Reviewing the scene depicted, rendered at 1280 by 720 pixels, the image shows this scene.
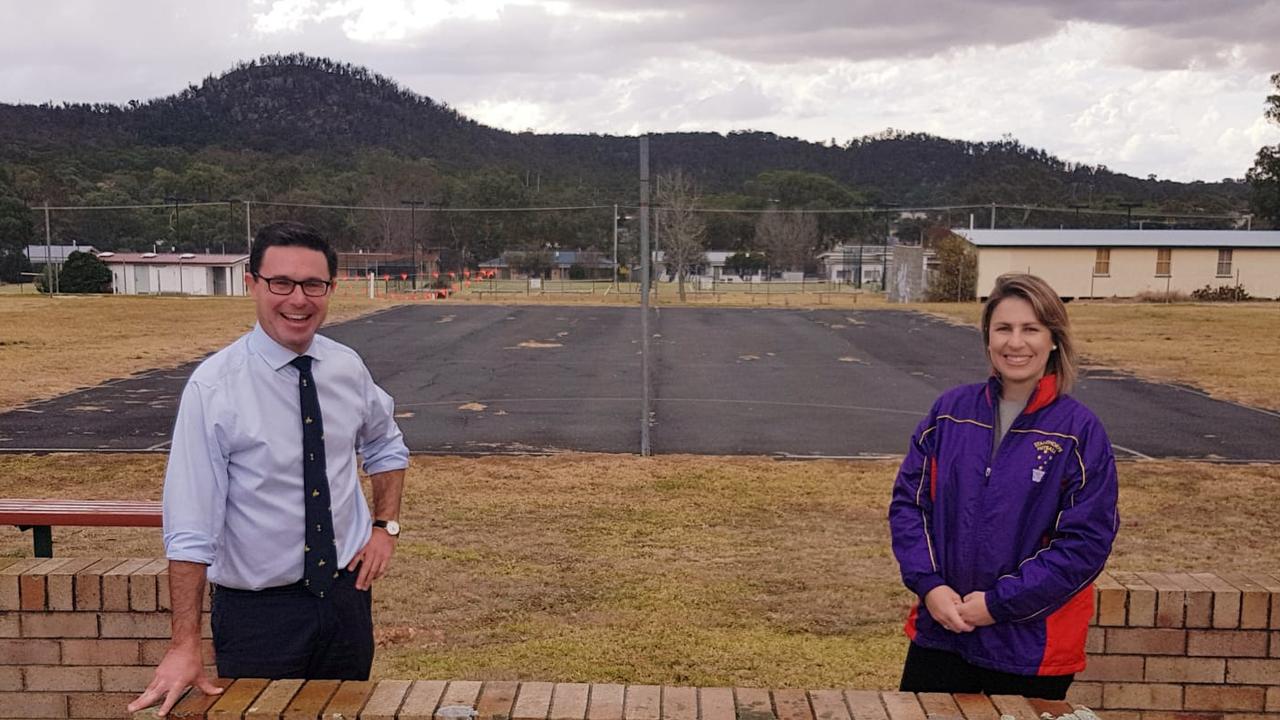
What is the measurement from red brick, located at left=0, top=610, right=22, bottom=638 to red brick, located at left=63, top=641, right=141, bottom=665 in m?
0.18

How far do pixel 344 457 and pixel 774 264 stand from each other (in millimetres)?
90604

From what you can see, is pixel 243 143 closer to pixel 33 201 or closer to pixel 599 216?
pixel 33 201

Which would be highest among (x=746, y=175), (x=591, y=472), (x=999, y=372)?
(x=746, y=175)

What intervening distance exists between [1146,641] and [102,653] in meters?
4.04

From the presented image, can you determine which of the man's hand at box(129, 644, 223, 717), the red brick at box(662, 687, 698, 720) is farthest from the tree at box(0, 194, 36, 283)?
the red brick at box(662, 687, 698, 720)

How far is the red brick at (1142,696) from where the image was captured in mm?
4192

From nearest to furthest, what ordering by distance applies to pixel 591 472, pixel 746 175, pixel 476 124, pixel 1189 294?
pixel 591 472 < pixel 1189 294 < pixel 746 175 < pixel 476 124

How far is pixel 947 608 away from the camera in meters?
3.07

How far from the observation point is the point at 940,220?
116m

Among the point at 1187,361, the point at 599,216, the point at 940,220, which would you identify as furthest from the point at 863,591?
the point at 940,220

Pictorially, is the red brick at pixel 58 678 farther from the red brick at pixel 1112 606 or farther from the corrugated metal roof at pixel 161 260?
the corrugated metal roof at pixel 161 260

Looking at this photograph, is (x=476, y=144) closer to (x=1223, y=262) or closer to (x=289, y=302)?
(x=1223, y=262)

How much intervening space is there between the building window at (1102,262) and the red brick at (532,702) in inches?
1905

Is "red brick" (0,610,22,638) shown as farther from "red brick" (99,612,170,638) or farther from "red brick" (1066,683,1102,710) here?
"red brick" (1066,683,1102,710)
